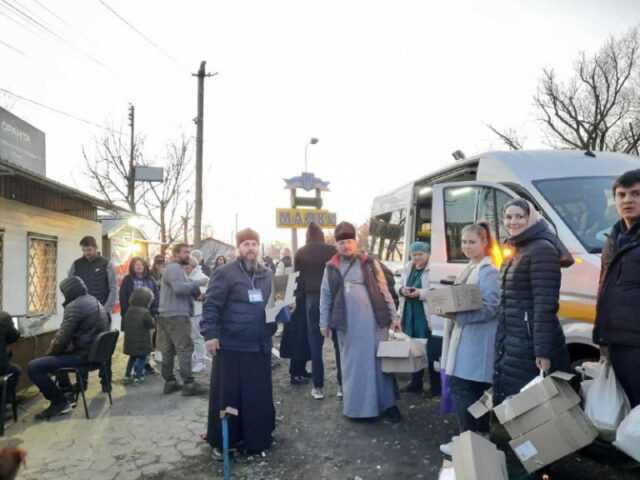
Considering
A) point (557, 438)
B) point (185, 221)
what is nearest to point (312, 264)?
point (557, 438)

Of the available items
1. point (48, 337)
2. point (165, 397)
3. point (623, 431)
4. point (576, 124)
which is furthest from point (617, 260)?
point (576, 124)

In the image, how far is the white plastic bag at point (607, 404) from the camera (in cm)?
261

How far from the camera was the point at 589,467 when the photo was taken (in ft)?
12.1

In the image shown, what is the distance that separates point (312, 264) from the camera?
613 centimetres

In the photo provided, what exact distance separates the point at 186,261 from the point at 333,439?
3403 millimetres

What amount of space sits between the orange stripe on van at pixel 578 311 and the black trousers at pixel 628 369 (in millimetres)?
959

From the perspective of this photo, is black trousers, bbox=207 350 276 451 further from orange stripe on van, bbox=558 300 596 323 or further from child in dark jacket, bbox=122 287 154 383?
child in dark jacket, bbox=122 287 154 383

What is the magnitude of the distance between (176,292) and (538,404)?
4674 mm

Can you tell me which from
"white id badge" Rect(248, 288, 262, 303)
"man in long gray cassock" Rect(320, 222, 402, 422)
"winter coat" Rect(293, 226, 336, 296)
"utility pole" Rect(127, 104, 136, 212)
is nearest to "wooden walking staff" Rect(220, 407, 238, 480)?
"white id badge" Rect(248, 288, 262, 303)

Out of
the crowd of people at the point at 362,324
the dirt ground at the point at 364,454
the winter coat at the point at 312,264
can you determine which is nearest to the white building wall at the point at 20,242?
the crowd of people at the point at 362,324

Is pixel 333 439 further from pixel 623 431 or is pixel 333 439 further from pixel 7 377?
pixel 7 377

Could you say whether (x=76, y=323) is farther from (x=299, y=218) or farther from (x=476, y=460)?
(x=299, y=218)

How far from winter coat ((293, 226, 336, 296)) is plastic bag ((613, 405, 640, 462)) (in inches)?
159

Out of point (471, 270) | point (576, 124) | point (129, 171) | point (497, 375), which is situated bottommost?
point (497, 375)
